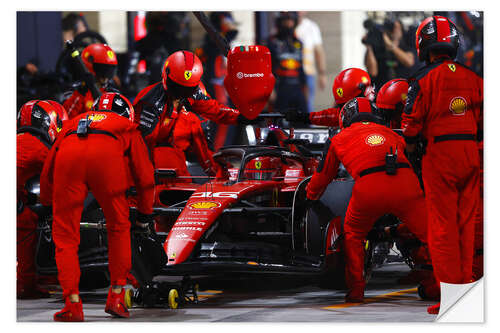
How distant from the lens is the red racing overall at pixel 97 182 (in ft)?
17.9

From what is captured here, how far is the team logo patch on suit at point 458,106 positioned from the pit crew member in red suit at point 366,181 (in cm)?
59

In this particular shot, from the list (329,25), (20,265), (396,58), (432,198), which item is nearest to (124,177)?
(20,265)

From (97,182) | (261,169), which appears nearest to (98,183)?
(97,182)

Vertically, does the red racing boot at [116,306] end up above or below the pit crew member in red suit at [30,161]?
below

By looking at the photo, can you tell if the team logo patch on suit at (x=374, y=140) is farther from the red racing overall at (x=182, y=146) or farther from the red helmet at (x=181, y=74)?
the red racing overall at (x=182, y=146)

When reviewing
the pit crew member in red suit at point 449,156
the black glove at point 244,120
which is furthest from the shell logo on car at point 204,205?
the pit crew member in red suit at point 449,156

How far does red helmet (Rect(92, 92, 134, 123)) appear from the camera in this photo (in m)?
5.72

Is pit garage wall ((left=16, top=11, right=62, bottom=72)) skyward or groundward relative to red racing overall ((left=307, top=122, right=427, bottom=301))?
skyward

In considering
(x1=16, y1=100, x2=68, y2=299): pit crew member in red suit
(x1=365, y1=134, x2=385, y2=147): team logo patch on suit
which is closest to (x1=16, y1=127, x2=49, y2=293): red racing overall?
(x1=16, y1=100, x2=68, y2=299): pit crew member in red suit

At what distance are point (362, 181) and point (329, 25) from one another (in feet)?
8.50

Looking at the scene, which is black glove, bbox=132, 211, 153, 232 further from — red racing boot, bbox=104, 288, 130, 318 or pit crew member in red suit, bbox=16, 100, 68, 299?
pit crew member in red suit, bbox=16, 100, 68, 299

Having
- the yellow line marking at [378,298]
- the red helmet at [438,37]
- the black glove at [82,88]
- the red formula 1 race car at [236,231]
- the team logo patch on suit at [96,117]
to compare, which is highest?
the red helmet at [438,37]

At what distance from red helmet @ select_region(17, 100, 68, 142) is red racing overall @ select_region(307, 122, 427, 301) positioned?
1.80 meters

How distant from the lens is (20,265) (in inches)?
257
